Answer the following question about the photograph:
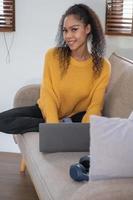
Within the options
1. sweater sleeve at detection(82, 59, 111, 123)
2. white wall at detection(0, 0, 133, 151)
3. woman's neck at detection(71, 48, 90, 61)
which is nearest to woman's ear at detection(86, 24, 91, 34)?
woman's neck at detection(71, 48, 90, 61)

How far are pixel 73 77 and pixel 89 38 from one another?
0.87 feet

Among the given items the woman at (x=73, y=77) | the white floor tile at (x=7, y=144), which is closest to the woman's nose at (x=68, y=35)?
the woman at (x=73, y=77)

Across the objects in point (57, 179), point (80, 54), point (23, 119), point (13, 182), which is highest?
point (80, 54)

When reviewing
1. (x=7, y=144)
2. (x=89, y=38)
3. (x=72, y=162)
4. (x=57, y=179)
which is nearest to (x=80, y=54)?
(x=89, y=38)

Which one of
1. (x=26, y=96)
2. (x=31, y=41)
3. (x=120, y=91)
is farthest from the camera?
(x=31, y=41)

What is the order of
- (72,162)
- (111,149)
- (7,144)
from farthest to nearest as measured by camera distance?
1. (7,144)
2. (72,162)
3. (111,149)

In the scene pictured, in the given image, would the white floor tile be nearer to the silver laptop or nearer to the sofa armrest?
the sofa armrest

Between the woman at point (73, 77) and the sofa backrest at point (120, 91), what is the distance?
0.19 ft

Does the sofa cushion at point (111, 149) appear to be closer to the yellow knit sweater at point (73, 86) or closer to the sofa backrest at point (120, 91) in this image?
the sofa backrest at point (120, 91)

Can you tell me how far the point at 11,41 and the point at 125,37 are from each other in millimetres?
843

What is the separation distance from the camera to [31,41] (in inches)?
114

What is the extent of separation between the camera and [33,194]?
2.34 meters

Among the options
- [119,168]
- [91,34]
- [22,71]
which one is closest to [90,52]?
[91,34]

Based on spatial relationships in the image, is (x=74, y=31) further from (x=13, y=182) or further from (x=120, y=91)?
(x=13, y=182)
